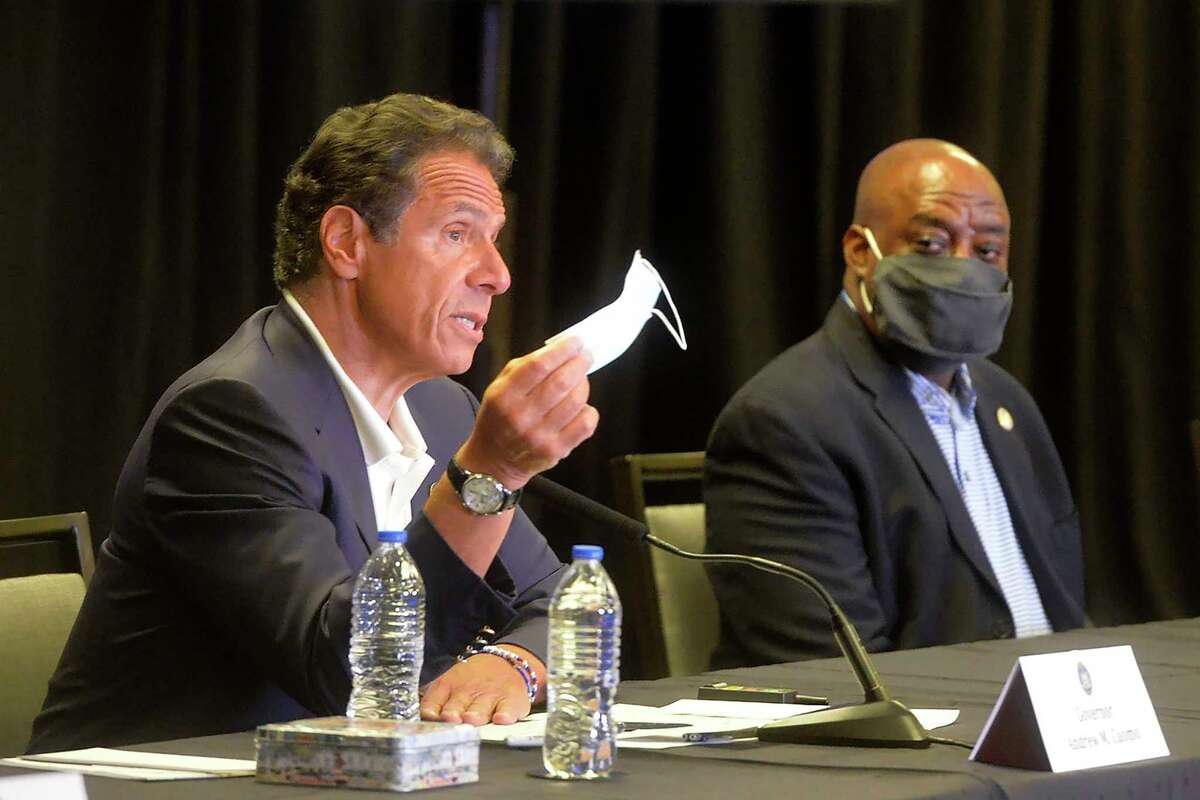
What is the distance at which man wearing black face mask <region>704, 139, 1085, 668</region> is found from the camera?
3.12 meters

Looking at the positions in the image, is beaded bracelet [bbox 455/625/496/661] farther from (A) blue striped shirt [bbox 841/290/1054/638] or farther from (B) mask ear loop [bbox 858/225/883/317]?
(B) mask ear loop [bbox 858/225/883/317]

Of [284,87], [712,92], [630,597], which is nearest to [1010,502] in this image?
[630,597]

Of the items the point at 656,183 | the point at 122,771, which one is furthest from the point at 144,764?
the point at 656,183

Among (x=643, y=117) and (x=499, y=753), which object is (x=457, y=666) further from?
(x=643, y=117)

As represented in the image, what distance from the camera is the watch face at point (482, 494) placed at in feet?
5.82

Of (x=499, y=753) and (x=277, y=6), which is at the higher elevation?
(x=277, y=6)

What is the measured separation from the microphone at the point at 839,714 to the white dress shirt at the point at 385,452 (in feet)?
1.68

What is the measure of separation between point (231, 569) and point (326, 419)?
275mm

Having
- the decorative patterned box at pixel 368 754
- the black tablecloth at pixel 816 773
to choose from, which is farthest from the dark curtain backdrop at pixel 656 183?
the decorative patterned box at pixel 368 754

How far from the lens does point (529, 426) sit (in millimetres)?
1720

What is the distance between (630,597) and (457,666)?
2.11 m

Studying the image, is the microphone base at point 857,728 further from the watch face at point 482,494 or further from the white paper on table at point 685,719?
the watch face at point 482,494

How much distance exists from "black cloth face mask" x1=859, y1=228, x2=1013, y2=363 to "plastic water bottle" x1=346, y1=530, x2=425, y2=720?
1.82 m

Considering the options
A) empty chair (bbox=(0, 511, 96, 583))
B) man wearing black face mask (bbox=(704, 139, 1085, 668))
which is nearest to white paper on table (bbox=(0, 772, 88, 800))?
empty chair (bbox=(0, 511, 96, 583))
